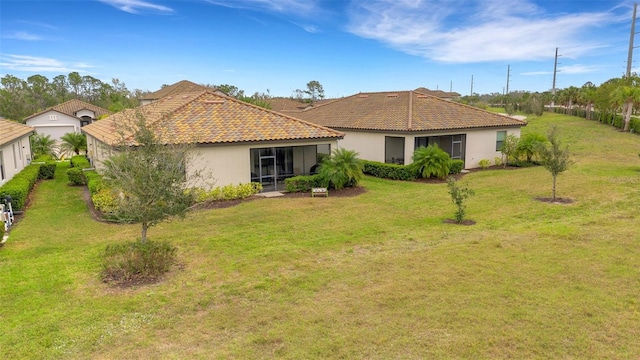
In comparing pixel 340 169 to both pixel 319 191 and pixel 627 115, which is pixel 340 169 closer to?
pixel 319 191

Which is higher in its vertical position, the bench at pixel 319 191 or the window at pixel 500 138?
the window at pixel 500 138

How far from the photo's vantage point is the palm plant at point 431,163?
22297mm

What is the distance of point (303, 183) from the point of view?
19.6m

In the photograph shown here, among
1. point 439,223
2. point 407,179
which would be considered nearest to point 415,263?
point 439,223

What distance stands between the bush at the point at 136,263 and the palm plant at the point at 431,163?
1574 cm

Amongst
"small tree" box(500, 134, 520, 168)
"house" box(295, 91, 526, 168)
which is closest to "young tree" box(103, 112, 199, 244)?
"house" box(295, 91, 526, 168)

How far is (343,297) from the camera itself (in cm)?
809

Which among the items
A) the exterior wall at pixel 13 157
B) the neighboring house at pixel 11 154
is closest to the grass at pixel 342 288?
the neighboring house at pixel 11 154

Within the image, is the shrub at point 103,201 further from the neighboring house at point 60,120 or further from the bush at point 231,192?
the neighboring house at point 60,120

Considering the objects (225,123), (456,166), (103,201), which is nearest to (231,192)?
(225,123)

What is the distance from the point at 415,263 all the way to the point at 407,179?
44.0ft

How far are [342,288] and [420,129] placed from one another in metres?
16.7

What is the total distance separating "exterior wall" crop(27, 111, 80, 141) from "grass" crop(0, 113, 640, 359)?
140 ft

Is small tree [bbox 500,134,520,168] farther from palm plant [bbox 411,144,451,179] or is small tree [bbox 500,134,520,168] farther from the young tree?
the young tree
